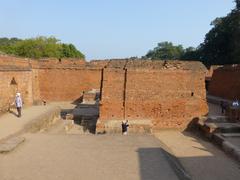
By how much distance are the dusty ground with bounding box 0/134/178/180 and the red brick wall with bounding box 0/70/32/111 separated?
512cm

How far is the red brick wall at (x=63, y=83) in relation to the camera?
82.7ft

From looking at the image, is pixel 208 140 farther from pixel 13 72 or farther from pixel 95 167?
pixel 13 72

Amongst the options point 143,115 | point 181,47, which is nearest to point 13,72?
point 143,115

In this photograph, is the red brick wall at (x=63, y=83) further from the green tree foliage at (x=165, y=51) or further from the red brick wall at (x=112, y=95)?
the green tree foliage at (x=165, y=51)

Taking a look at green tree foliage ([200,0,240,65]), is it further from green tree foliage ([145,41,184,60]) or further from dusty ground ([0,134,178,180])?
green tree foliage ([145,41,184,60])

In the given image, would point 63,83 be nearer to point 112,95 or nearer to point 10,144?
point 112,95

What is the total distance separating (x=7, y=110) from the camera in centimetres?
1531

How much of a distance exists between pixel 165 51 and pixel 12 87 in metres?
67.2

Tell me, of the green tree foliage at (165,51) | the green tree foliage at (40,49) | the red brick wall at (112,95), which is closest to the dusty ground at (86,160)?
the red brick wall at (112,95)

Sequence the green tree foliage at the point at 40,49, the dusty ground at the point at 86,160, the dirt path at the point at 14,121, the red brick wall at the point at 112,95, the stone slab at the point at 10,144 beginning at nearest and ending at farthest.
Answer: the dusty ground at the point at 86,160, the stone slab at the point at 10,144, the dirt path at the point at 14,121, the red brick wall at the point at 112,95, the green tree foliage at the point at 40,49

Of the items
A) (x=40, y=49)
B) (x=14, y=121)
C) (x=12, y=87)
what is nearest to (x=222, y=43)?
(x=40, y=49)

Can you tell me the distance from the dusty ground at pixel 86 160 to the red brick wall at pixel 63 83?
1447 centimetres

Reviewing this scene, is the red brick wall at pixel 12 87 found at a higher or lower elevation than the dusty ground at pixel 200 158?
higher

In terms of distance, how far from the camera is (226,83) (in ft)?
79.9
